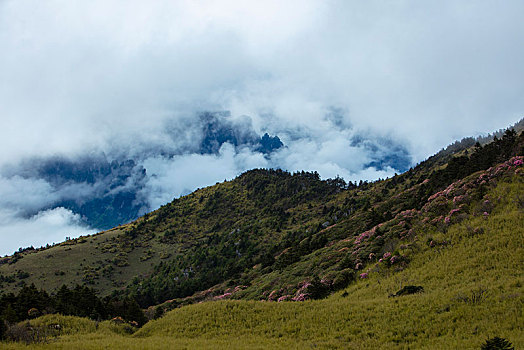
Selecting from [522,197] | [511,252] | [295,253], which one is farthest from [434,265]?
[295,253]

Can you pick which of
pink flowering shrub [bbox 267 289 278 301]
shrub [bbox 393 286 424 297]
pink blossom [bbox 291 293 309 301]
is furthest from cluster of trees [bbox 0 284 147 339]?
shrub [bbox 393 286 424 297]

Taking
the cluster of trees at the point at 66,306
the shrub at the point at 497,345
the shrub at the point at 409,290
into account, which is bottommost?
the shrub at the point at 497,345

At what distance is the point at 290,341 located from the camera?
20.6m

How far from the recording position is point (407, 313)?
65.9 feet

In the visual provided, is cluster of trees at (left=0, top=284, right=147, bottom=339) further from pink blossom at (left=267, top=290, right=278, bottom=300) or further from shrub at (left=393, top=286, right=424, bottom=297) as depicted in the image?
shrub at (left=393, top=286, right=424, bottom=297)

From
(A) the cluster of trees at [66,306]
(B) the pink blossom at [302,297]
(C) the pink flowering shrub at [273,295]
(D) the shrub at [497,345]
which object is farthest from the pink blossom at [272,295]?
(D) the shrub at [497,345]

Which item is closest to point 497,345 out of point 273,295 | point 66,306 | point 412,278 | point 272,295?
point 412,278

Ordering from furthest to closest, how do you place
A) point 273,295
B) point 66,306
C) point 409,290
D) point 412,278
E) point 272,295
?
point 272,295
point 273,295
point 66,306
point 412,278
point 409,290

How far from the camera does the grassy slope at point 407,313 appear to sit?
55.9 feet

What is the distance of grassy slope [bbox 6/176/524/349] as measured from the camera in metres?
17.0

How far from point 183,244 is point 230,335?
475ft

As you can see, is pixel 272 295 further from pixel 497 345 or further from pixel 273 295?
pixel 497 345

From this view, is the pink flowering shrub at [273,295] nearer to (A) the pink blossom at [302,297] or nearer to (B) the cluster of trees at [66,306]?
(A) the pink blossom at [302,297]

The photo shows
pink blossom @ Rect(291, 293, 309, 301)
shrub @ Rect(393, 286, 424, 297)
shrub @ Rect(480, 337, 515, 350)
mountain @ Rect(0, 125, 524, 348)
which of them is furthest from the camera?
pink blossom @ Rect(291, 293, 309, 301)
